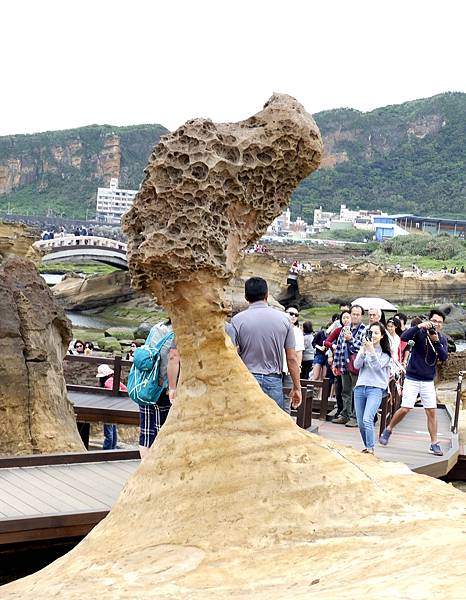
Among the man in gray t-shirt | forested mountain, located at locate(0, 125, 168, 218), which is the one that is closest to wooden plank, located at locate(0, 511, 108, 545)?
the man in gray t-shirt

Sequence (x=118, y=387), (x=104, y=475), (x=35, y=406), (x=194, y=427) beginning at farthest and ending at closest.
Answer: (x=118, y=387) < (x=35, y=406) < (x=104, y=475) < (x=194, y=427)

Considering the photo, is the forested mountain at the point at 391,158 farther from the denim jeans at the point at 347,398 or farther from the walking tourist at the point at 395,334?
the denim jeans at the point at 347,398

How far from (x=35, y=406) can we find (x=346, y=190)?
434 ft

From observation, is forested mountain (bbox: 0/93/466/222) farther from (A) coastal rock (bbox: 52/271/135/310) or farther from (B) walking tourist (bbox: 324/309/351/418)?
(B) walking tourist (bbox: 324/309/351/418)

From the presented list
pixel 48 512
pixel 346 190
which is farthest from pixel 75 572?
pixel 346 190

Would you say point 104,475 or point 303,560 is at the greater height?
point 303,560

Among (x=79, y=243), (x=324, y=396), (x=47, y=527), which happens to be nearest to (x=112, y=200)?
(x=79, y=243)

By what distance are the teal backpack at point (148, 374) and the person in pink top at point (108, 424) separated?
13.4 feet

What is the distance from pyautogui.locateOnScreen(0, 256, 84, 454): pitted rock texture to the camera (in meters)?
7.96

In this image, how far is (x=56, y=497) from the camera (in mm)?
6242

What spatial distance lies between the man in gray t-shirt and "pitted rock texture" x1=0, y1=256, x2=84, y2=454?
304 centimetres

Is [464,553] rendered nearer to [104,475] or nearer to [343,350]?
[104,475]

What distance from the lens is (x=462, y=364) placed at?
65.5ft

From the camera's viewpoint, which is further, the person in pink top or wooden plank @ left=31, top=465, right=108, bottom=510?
the person in pink top
